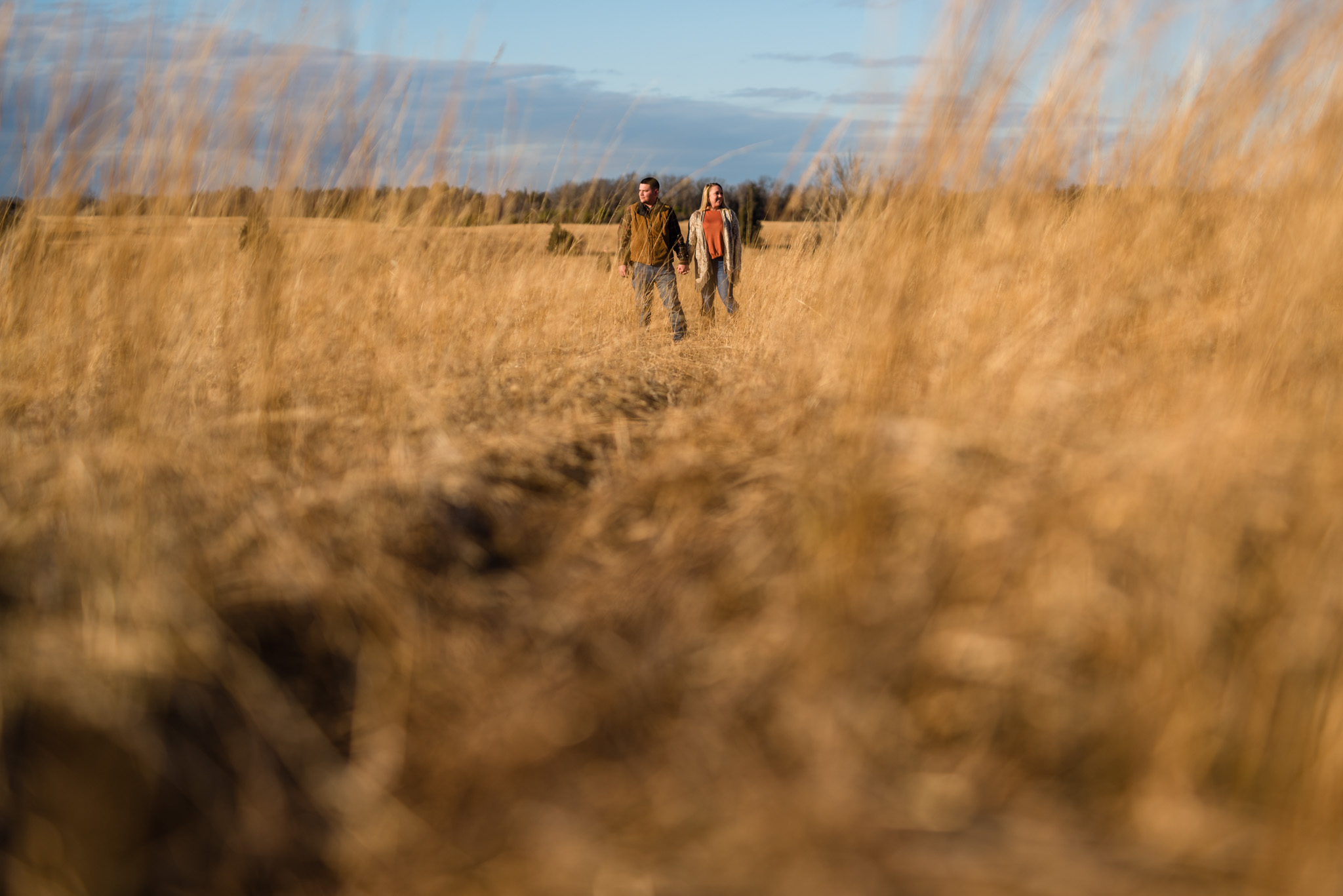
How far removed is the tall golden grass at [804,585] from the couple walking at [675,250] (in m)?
3.52

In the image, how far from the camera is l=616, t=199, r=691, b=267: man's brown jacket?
5.96 m

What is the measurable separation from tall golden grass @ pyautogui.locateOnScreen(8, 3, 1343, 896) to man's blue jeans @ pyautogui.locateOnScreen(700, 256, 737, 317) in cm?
422

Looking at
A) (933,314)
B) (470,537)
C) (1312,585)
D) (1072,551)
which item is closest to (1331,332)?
(933,314)

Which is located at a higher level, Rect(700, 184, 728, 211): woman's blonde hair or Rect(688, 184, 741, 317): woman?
Rect(700, 184, 728, 211): woman's blonde hair

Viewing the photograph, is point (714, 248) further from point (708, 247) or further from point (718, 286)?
point (718, 286)

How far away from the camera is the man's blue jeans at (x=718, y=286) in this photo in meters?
6.37

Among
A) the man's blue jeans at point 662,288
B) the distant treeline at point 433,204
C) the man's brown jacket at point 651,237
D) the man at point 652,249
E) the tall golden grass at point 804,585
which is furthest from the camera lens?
the man's brown jacket at point 651,237

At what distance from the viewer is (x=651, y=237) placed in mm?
5992

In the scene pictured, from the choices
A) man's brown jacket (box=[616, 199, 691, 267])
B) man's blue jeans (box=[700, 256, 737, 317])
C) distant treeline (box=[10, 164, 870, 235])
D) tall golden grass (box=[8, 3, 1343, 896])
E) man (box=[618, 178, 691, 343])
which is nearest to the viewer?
tall golden grass (box=[8, 3, 1343, 896])

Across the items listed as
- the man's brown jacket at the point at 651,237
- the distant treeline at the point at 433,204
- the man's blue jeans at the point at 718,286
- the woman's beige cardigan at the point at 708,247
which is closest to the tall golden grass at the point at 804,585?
the distant treeline at the point at 433,204

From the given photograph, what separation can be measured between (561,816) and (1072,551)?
764 millimetres

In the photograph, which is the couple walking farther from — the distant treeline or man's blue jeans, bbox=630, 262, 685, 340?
the distant treeline

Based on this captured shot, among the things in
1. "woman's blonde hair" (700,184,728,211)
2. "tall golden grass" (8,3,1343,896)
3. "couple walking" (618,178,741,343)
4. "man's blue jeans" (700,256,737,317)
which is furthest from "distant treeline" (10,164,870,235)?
"woman's blonde hair" (700,184,728,211)

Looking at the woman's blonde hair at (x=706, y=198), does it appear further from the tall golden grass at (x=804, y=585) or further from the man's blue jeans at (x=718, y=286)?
the tall golden grass at (x=804, y=585)
